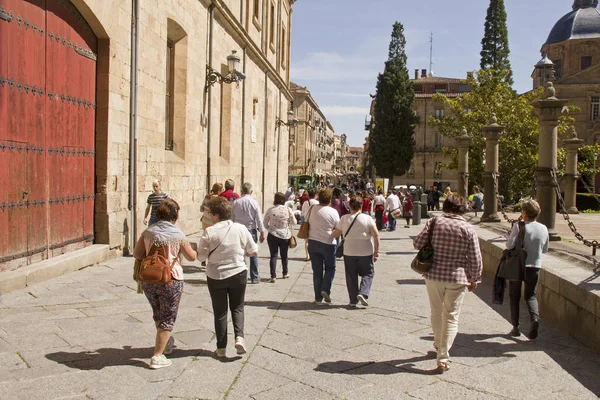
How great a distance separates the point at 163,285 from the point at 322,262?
313 centimetres

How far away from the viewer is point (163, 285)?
4441 mm

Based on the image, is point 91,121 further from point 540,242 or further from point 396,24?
point 396,24

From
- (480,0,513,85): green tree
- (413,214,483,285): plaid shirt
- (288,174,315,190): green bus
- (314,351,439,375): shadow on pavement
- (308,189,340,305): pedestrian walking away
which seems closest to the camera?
(314,351,439,375): shadow on pavement

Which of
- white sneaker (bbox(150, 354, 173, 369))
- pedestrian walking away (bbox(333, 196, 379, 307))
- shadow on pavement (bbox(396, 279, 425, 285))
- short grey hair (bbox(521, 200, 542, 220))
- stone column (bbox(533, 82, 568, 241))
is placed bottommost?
shadow on pavement (bbox(396, 279, 425, 285))

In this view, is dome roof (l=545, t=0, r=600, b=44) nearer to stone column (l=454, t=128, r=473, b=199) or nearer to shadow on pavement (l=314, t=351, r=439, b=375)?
stone column (l=454, t=128, r=473, b=199)

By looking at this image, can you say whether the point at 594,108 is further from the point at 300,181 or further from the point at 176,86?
the point at 176,86

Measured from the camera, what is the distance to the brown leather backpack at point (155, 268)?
4.32 m

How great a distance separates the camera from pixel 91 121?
904 centimetres

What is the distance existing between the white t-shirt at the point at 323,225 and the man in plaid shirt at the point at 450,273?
2581 millimetres

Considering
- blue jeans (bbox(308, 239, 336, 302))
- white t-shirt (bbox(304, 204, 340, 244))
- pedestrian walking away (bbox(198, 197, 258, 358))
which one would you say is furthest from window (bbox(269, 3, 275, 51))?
pedestrian walking away (bbox(198, 197, 258, 358))

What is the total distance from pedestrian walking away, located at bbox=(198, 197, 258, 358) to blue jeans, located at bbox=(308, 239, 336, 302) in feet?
7.68

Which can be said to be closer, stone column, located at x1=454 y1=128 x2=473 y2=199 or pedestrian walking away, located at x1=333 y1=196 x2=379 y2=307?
pedestrian walking away, located at x1=333 y1=196 x2=379 y2=307

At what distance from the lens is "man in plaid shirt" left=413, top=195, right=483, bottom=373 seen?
4.63 m

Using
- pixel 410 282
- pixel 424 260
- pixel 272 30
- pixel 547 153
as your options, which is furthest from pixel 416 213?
pixel 424 260
